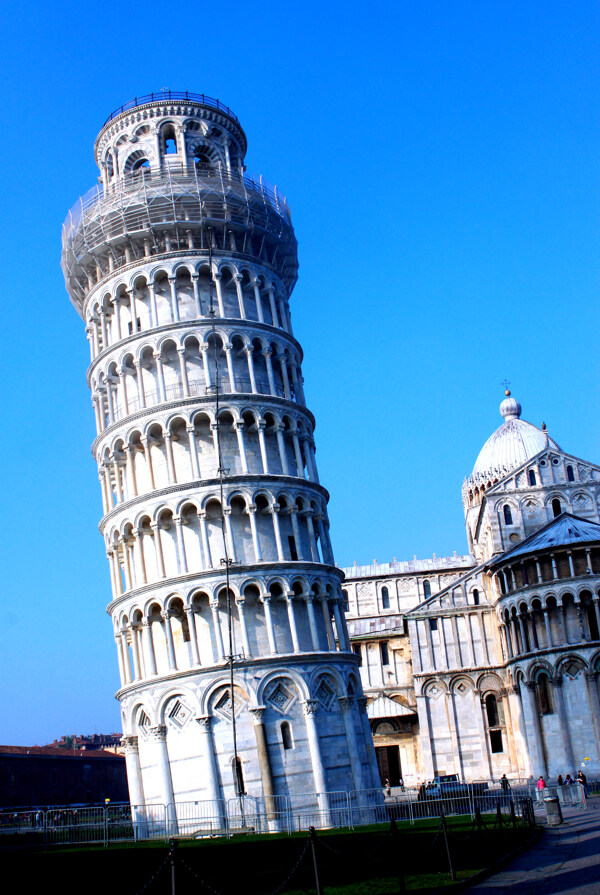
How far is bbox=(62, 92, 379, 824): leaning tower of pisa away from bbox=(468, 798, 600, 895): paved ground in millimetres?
12118

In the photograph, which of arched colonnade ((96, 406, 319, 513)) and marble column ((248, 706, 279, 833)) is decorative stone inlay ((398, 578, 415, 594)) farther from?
marble column ((248, 706, 279, 833))

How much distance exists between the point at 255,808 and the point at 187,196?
29038 mm

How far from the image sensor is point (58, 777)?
263 ft

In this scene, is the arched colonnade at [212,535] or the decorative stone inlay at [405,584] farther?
the decorative stone inlay at [405,584]

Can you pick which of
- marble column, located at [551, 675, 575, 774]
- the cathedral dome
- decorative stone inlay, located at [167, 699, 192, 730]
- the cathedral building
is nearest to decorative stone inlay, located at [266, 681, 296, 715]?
decorative stone inlay, located at [167, 699, 192, 730]

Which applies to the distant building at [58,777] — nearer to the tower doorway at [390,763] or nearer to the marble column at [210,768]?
the tower doorway at [390,763]

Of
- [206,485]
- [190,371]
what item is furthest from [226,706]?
[190,371]

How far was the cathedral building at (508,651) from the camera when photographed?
173ft

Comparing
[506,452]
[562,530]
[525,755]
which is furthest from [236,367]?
[506,452]

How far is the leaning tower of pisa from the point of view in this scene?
36.9 meters

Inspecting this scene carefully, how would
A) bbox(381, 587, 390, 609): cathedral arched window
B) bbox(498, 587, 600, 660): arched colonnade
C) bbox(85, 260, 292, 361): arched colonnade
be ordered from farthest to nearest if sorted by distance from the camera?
bbox(381, 587, 390, 609): cathedral arched window, bbox(498, 587, 600, 660): arched colonnade, bbox(85, 260, 292, 361): arched colonnade

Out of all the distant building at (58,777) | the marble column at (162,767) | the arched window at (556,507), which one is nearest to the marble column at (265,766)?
the marble column at (162,767)

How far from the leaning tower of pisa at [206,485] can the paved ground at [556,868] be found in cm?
1212

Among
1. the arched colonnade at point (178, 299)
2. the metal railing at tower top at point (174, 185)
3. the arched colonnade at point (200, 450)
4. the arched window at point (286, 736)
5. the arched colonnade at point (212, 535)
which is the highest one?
the metal railing at tower top at point (174, 185)
